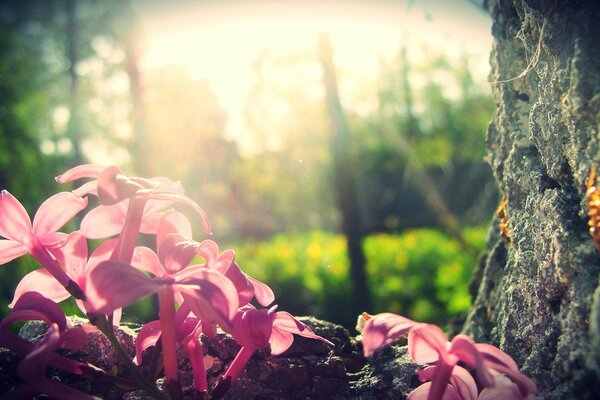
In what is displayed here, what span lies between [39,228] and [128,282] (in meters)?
0.45

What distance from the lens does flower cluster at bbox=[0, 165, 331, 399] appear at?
948mm

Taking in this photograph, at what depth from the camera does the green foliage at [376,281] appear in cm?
Result: 823

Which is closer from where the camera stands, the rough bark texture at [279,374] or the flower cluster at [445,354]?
the flower cluster at [445,354]

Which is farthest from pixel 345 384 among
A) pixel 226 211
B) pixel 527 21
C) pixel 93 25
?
pixel 226 211

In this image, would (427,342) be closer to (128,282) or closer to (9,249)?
(128,282)

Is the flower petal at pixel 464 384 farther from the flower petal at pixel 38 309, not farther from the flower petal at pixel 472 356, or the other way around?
the flower petal at pixel 38 309

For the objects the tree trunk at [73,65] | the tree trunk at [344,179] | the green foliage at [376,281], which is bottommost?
the green foliage at [376,281]

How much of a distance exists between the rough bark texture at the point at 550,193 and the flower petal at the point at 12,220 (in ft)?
3.85

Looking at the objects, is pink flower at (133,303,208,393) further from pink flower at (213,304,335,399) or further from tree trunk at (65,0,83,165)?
tree trunk at (65,0,83,165)

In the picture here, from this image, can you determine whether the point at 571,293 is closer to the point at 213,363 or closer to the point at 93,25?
the point at 213,363

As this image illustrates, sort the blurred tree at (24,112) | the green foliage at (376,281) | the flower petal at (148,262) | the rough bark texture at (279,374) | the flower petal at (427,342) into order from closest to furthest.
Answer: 1. the flower petal at (427,342)
2. the flower petal at (148,262)
3. the rough bark texture at (279,374)
4. the blurred tree at (24,112)
5. the green foliage at (376,281)

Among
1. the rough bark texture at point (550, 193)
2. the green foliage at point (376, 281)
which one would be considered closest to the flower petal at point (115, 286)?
the rough bark texture at point (550, 193)

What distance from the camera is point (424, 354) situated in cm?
115

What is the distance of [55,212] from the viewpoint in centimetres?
126
